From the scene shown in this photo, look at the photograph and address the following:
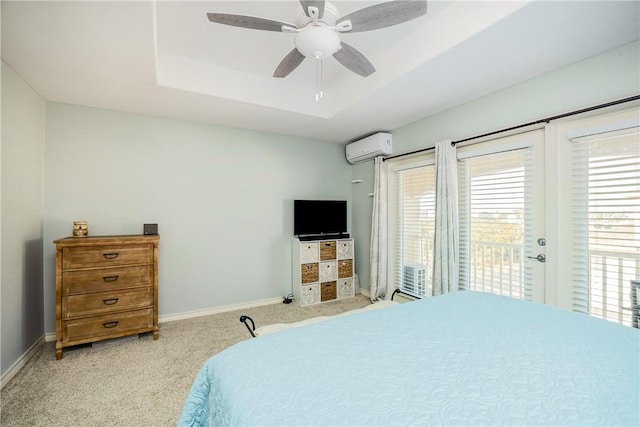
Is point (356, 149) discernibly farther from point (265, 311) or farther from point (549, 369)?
point (549, 369)

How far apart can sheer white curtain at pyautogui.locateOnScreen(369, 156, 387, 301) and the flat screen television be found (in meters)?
0.57

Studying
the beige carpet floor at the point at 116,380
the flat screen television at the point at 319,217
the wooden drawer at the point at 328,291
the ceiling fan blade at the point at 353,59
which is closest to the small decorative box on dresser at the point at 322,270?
the wooden drawer at the point at 328,291

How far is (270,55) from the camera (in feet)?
8.45

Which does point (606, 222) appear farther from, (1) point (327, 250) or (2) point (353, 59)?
(1) point (327, 250)

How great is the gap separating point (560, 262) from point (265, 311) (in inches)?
122

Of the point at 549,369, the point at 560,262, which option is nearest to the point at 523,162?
the point at 560,262

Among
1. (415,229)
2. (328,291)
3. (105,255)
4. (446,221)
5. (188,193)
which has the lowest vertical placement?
(328,291)

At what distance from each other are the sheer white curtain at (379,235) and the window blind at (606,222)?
2.06m

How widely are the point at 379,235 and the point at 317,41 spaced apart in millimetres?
2796

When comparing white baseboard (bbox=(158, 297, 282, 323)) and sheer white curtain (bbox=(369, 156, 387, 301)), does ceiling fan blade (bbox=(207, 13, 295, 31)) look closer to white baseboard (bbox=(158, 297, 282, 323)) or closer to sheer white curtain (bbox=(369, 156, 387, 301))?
sheer white curtain (bbox=(369, 156, 387, 301))

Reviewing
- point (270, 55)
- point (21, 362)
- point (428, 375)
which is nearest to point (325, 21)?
point (270, 55)

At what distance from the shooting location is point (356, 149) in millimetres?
4203

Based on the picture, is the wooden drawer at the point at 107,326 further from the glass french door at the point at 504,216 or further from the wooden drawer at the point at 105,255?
the glass french door at the point at 504,216

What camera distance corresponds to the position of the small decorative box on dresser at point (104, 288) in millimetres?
2457
